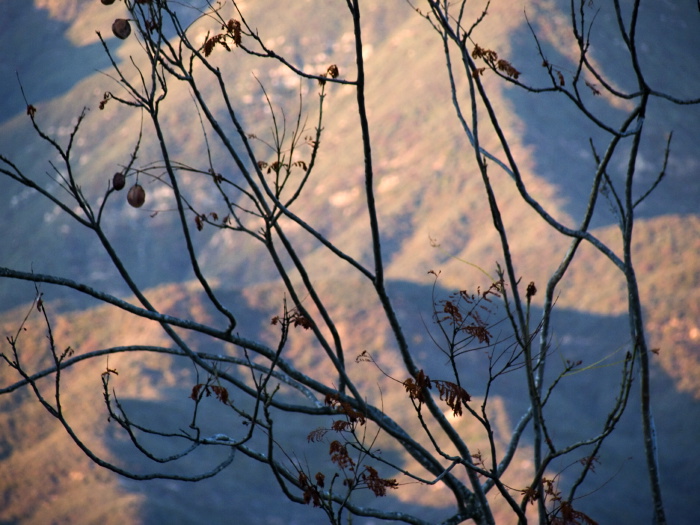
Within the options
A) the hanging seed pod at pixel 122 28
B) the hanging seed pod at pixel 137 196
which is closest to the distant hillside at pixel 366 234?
the hanging seed pod at pixel 137 196

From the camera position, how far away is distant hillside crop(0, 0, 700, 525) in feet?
81.9

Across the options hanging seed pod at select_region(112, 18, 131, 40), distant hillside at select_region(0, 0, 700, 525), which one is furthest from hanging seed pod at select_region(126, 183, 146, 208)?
distant hillside at select_region(0, 0, 700, 525)

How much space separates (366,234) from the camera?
34156 mm

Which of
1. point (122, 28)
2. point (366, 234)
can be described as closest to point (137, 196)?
point (122, 28)

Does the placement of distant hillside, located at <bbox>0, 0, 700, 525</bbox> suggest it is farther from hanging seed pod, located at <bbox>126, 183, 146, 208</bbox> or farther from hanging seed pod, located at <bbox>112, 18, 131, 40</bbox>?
hanging seed pod, located at <bbox>112, 18, 131, 40</bbox>

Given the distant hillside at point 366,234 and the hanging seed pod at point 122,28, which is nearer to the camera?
the hanging seed pod at point 122,28

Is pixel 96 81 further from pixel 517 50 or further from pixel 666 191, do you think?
pixel 666 191

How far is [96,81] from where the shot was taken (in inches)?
2096

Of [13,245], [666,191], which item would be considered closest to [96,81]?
[13,245]

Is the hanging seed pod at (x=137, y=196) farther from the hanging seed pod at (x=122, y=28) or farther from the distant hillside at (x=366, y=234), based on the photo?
the distant hillside at (x=366, y=234)

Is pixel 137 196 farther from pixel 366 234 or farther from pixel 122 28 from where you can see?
pixel 366 234

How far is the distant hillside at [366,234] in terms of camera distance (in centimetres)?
2495

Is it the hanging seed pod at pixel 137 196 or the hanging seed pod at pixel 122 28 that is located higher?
the hanging seed pod at pixel 122 28

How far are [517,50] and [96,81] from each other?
3573cm
